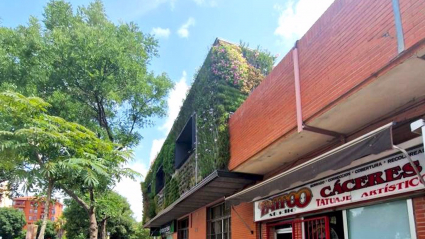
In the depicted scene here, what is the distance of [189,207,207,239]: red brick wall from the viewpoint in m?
13.5

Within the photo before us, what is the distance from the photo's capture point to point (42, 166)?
6.27 metres

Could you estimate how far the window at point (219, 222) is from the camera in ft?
37.3

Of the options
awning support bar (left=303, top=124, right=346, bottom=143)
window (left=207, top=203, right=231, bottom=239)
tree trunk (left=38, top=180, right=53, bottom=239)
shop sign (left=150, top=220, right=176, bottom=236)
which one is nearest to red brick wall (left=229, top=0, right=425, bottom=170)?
awning support bar (left=303, top=124, right=346, bottom=143)

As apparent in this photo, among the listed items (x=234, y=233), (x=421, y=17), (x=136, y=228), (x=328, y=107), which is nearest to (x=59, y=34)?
(x=234, y=233)

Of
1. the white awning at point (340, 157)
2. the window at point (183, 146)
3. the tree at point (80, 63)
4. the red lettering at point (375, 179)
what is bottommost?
the red lettering at point (375, 179)

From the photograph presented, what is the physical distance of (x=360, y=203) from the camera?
218 inches

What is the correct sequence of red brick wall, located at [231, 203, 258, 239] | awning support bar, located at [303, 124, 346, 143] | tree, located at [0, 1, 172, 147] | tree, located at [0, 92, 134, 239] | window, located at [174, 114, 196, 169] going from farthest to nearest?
window, located at [174, 114, 196, 169]
tree, located at [0, 1, 172, 147]
red brick wall, located at [231, 203, 258, 239]
tree, located at [0, 92, 134, 239]
awning support bar, located at [303, 124, 346, 143]

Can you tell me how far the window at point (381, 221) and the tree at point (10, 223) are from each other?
2823 inches

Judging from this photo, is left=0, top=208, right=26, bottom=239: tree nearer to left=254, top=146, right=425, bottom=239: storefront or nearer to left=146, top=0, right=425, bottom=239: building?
left=146, top=0, right=425, bottom=239: building

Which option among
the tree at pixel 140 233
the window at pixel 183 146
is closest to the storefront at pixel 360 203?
the window at pixel 183 146

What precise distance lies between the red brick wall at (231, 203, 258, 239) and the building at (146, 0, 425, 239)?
1.11 meters

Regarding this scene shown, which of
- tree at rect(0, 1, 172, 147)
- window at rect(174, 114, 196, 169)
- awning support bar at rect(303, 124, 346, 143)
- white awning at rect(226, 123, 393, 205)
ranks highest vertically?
tree at rect(0, 1, 172, 147)

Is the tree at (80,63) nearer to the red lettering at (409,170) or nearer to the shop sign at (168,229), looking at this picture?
the shop sign at (168,229)

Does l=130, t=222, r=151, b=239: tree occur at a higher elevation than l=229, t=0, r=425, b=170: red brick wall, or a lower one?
lower
